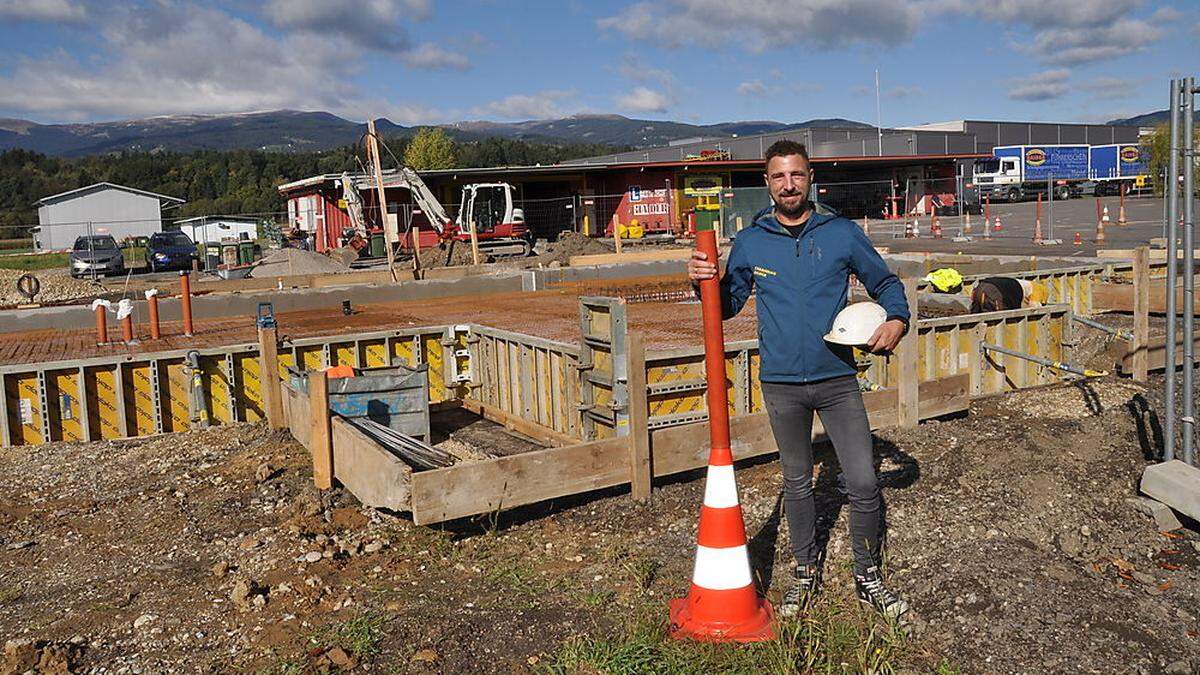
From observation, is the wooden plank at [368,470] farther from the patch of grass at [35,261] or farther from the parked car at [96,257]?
the patch of grass at [35,261]

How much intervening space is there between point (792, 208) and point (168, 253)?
33210mm

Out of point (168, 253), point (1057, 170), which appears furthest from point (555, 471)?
point (1057, 170)

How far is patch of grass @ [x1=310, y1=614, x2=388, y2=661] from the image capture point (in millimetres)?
4770

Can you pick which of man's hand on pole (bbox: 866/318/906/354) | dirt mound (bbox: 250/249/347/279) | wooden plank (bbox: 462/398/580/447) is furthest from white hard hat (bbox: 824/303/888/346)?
dirt mound (bbox: 250/249/347/279)

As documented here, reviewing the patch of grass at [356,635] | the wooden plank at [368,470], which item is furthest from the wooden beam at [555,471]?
the patch of grass at [356,635]

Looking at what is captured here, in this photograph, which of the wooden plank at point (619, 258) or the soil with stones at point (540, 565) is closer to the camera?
the soil with stones at point (540, 565)

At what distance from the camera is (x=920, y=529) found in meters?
5.99

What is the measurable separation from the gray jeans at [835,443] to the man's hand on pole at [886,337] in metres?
0.30

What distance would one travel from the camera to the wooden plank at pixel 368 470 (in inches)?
249

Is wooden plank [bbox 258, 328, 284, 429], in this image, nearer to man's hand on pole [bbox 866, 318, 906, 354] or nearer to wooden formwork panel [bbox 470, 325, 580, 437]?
wooden formwork panel [bbox 470, 325, 580, 437]

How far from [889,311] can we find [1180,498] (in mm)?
2982

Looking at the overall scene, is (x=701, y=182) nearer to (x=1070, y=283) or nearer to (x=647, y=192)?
(x=647, y=192)

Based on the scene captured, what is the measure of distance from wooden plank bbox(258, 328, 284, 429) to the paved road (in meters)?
19.6

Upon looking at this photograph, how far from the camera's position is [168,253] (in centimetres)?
3428
